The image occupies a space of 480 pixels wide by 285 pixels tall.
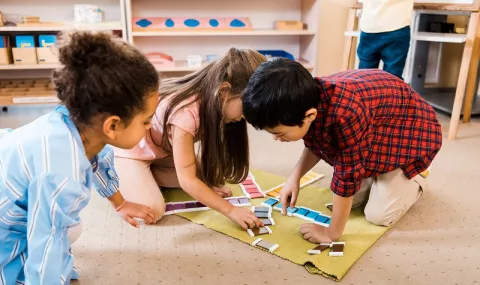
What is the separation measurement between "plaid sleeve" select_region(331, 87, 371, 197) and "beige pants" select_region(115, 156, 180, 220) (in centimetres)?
57

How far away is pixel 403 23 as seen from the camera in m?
2.00

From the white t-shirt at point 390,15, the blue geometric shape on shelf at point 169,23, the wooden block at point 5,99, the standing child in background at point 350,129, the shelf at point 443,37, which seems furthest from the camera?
the blue geometric shape on shelf at point 169,23

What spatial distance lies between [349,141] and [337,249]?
309 mm

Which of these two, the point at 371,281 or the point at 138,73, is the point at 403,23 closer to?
the point at 371,281

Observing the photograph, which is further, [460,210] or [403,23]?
[403,23]

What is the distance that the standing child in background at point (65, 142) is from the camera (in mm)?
794

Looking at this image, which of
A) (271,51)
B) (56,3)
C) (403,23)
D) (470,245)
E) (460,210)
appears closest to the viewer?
(470,245)

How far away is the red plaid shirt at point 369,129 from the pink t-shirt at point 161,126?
1.07 feet

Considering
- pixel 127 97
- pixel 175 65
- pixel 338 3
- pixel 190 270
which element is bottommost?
pixel 190 270

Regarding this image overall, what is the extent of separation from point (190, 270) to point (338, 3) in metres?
2.26

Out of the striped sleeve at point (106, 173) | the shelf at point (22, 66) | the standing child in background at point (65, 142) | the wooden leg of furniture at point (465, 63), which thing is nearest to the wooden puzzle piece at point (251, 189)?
the striped sleeve at point (106, 173)

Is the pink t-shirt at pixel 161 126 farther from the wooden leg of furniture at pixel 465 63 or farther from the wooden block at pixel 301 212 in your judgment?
the wooden leg of furniture at pixel 465 63

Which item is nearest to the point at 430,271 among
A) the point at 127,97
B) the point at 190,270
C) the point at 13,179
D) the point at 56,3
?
the point at 190,270

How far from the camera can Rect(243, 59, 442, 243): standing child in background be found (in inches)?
40.8
